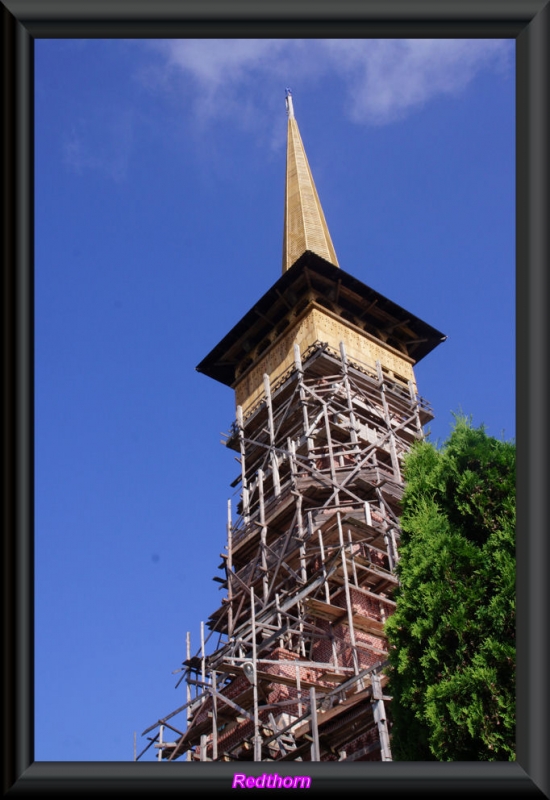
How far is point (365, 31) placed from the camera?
519cm

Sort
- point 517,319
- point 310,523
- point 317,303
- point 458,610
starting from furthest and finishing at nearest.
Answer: point 317,303
point 310,523
point 458,610
point 517,319

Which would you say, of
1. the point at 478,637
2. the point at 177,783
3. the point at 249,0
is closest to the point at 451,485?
the point at 478,637

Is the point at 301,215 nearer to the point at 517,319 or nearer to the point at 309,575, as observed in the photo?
the point at 309,575

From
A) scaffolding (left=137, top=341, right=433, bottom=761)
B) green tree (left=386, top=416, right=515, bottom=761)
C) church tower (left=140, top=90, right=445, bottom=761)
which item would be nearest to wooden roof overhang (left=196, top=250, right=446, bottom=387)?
church tower (left=140, top=90, right=445, bottom=761)

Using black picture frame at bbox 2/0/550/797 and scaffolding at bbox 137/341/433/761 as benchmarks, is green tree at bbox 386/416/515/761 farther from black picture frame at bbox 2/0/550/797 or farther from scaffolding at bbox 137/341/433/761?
scaffolding at bbox 137/341/433/761

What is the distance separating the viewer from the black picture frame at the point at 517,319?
473 cm

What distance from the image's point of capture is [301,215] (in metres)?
43.3

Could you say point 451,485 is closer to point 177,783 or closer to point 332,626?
point 177,783

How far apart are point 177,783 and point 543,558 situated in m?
2.52

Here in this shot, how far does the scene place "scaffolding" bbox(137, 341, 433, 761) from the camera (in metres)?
18.9

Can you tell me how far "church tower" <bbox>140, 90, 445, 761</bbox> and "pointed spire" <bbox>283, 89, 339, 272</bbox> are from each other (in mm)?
6431

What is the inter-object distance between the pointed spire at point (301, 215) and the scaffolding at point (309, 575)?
34.5ft

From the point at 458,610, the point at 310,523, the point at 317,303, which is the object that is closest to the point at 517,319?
the point at 458,610

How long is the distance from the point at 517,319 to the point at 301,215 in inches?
1546
